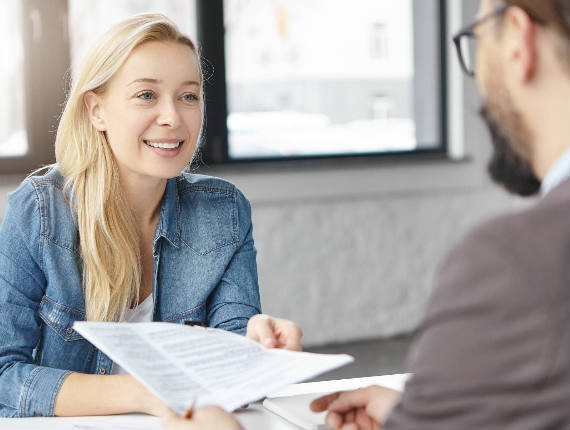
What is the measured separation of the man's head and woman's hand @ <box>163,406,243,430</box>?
1.48ft

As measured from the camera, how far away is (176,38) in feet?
5.26

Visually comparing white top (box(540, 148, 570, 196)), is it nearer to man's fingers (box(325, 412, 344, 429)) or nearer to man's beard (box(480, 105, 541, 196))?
man's beard (box(480, 105, 541, 196))

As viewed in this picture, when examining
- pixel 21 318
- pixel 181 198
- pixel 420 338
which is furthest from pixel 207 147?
pixel 420 338

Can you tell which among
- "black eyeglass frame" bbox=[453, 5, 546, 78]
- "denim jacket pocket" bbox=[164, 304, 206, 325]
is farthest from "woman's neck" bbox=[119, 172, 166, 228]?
"black eyeglass frame" bbox=[453, 5, 546, 78]

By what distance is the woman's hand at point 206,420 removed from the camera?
0.92 metres

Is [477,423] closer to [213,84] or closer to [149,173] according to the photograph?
[149,173]

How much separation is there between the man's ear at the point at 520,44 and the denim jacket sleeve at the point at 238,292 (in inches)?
34.5

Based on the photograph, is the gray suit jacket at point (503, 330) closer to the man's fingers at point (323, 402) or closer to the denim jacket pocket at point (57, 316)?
the man's fingers at point (323, 402)

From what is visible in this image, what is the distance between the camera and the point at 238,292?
160 cm

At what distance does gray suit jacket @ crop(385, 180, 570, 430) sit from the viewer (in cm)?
65

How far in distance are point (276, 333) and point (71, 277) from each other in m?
0.43

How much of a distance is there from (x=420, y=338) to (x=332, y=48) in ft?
11.6

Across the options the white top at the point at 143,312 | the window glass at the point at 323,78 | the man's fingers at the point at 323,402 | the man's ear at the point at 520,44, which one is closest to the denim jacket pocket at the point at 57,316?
the white top at the point at 143,312

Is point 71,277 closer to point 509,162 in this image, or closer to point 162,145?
point 162,145
